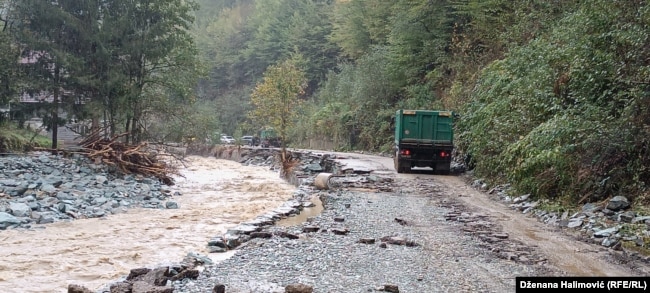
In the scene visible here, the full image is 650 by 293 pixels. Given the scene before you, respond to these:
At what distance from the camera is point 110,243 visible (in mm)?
9422

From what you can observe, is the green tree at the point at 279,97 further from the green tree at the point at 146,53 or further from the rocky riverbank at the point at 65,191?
the rocky riverbank at the point at 65,191

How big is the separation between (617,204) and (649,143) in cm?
126

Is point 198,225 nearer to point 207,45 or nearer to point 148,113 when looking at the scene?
point 148,113

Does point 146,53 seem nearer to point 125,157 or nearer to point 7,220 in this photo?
point 125,157

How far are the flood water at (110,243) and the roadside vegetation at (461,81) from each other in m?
7.07

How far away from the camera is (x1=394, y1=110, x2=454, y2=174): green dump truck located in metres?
17.9

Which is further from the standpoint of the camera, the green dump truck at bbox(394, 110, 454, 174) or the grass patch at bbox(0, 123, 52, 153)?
the grass patch at bbox(0, 123, 52, 153)

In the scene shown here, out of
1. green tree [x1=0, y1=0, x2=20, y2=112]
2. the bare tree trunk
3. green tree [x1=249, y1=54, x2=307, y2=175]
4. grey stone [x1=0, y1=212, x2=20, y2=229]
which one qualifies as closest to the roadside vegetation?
green tree [x1=0, y1=0, x2=20, y2=112]

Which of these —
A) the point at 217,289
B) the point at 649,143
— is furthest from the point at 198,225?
the point at 649,143

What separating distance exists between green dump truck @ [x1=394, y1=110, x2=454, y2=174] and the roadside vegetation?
2.38 ft

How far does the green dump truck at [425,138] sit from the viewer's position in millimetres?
17922

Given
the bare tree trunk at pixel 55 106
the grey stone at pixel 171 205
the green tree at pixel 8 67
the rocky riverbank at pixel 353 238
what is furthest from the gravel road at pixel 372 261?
the bare tree trunk at pixel 55 106

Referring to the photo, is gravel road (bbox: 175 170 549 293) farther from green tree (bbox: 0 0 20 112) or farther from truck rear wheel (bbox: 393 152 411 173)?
green tree (bbox: 0 0 20 112)

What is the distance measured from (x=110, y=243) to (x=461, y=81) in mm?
19450
